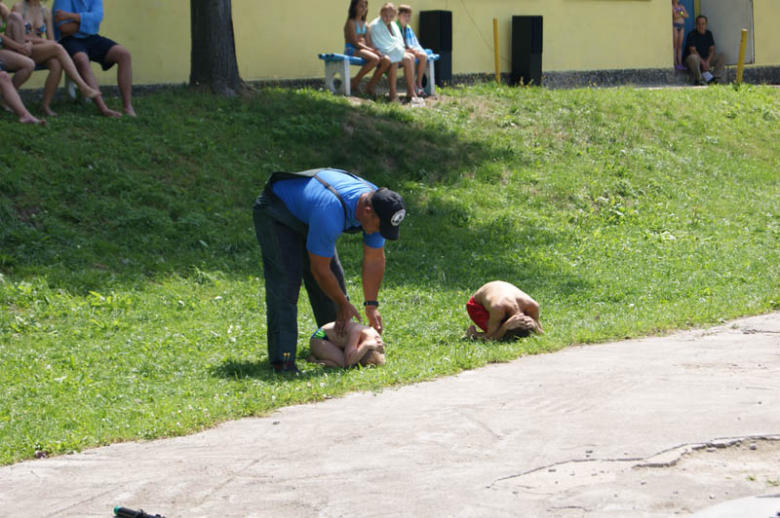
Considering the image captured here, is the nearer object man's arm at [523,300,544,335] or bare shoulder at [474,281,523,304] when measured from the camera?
bare shoulder at [474,281,523,304]

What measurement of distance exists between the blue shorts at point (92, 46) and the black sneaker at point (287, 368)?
777 cm

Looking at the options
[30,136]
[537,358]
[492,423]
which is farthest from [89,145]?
[492,423]

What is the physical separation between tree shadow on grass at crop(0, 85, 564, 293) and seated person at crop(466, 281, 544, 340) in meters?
3.24

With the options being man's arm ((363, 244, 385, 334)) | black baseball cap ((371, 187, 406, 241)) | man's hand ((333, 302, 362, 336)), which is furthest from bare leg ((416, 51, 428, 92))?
black baseball cap ((371, 187, 406, 241))

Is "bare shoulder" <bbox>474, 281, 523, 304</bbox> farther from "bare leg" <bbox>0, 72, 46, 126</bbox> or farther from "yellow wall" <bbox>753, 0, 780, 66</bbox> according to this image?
"yellow wall" <bbox>753, 0, 780, 66</bbox>

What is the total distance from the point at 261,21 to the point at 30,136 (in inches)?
235

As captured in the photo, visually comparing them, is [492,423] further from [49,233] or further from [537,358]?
[49,233]

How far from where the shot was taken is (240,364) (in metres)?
7.95

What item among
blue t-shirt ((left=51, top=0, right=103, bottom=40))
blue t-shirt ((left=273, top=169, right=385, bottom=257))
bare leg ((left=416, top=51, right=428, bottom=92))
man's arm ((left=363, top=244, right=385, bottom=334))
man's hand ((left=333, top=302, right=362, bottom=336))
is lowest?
man's hand ((left=333, top=302, right=362, bottom=336))

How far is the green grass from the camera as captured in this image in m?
7.56

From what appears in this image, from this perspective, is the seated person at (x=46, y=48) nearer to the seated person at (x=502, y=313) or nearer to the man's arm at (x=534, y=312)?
the seated person at (x=502, y=313)

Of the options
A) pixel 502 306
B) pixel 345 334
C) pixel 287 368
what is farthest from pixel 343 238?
pixel 287 368

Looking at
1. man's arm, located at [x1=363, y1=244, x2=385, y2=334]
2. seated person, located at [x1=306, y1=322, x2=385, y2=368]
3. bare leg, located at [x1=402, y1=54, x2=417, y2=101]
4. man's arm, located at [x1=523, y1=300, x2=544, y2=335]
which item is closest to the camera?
man's arm, located at [x1=363, y1=244, x2=385, y2=334]

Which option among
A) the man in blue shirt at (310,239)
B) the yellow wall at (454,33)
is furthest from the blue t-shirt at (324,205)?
the yellow wall at (454,33)
